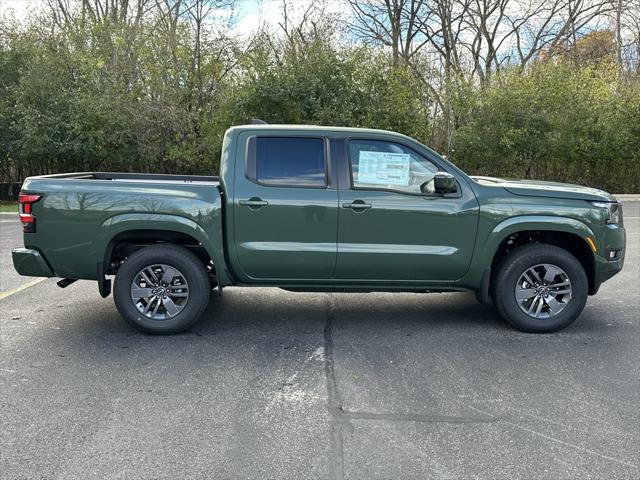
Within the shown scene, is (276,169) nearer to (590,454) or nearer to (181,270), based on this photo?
(181,270)

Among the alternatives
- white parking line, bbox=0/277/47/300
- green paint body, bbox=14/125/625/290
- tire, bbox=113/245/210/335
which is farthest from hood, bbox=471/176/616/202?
white parking line, bbox=0/277/47/300

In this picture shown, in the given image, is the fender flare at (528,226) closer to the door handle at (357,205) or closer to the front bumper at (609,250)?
the front bumper at (609,250)

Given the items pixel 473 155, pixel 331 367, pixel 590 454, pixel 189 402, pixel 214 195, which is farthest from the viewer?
pixel 473 155

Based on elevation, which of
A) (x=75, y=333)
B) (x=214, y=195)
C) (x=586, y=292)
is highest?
(x=214, y=195)

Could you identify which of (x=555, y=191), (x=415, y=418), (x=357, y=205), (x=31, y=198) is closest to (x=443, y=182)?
(x=357, y=205)

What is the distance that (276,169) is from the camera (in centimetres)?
494

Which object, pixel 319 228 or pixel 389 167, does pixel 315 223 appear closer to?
pixel 319 228

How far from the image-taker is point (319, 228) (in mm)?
4855

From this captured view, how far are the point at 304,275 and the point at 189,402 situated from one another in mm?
1720

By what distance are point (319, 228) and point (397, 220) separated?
0.71 metres

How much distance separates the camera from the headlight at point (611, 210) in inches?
197

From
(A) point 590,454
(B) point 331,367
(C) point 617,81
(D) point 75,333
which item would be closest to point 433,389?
(B) point 331,367

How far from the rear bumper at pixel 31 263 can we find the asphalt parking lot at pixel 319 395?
1.94 ft

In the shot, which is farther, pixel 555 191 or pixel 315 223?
pixel 555 191
